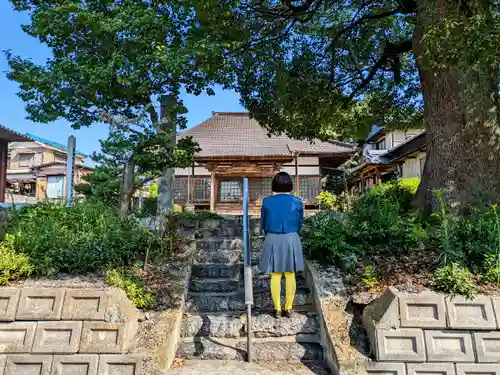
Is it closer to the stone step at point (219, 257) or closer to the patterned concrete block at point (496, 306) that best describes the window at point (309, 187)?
the stone step at point (219, 257)

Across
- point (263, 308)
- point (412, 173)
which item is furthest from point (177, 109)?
point (412, 173)

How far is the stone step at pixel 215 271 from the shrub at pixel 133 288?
3.59ft

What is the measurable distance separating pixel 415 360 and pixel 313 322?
3.41 ft

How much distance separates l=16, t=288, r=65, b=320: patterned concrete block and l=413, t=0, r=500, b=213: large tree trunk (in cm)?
479

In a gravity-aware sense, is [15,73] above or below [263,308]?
above

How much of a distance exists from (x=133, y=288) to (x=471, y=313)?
326 cm

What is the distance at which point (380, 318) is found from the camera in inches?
129

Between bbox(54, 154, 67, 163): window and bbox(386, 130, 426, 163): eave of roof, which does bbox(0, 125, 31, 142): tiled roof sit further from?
bbox(54, 154, 67, 163): window

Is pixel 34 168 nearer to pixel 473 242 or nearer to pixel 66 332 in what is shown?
pixel 66 332

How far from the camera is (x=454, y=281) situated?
3.43 meters

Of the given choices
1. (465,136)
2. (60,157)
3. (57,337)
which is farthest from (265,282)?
(60,157)

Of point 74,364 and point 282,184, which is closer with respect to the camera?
point 74,364

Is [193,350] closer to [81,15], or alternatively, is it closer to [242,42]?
[81,15]

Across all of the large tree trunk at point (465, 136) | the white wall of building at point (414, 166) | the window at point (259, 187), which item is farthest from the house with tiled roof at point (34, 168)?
the large tree trunk at point (465, 136)
